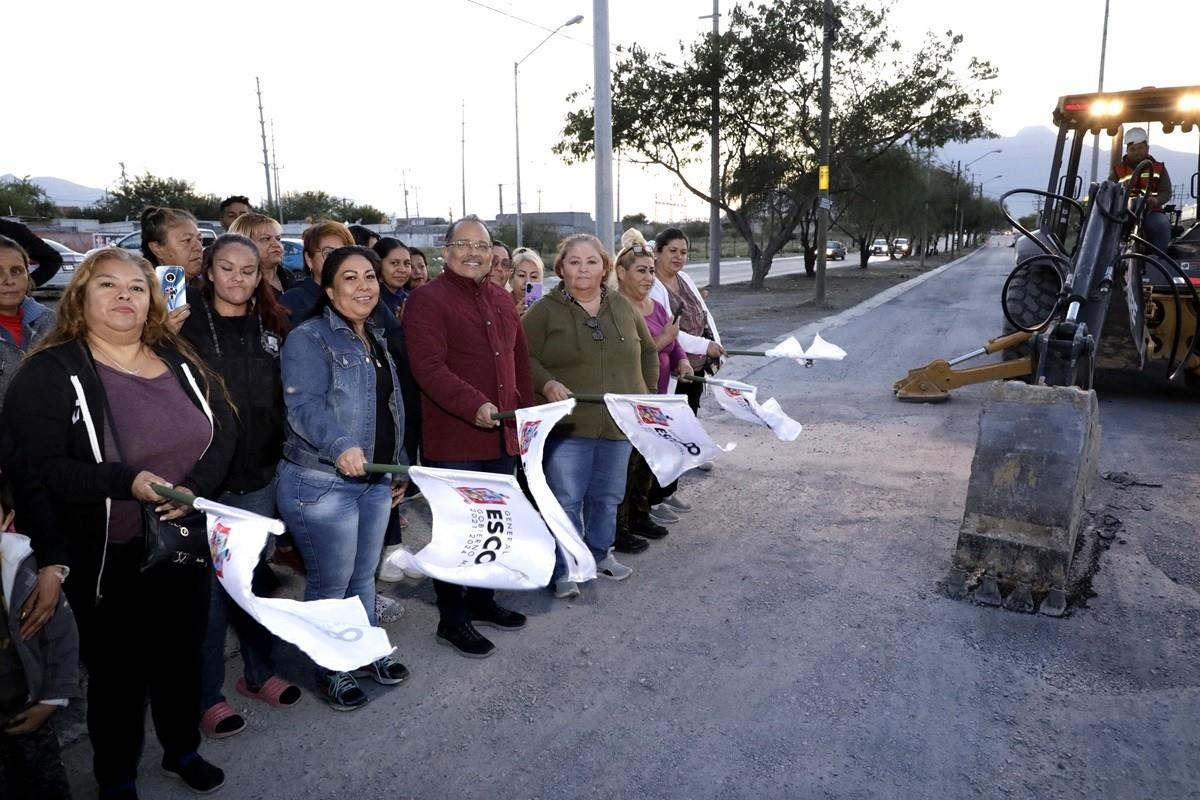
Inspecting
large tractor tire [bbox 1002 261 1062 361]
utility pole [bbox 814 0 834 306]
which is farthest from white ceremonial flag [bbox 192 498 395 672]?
utility pole [bbox 814 0 834 306]

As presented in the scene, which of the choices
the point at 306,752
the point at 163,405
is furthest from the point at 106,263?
the point at 306,752

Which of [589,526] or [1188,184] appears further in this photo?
[1188,184]

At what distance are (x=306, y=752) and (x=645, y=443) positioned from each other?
6.70 feet

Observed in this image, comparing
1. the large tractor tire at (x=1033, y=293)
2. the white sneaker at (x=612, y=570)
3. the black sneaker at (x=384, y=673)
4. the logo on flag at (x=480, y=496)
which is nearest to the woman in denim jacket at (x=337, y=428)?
the black sneaker at (x=384, y=673)

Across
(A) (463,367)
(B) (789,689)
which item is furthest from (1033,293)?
(A) (463,367)

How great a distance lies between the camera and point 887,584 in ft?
13.8

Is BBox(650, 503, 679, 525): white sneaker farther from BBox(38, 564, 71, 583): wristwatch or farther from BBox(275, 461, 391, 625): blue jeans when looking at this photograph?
BBox(38, 564, 71, 583): wristwatch

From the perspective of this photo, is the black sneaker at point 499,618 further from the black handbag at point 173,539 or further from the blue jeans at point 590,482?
the black handbag at point 173,539

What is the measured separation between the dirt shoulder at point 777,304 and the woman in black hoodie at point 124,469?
10.9 metres

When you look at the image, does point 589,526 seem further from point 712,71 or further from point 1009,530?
point 712,71

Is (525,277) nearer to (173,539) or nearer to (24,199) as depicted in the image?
(173,539)

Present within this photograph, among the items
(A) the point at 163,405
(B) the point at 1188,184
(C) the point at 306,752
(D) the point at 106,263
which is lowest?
(C) the point at 306,752

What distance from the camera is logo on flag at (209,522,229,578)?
2.39 metres

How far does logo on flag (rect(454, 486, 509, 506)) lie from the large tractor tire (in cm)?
654
